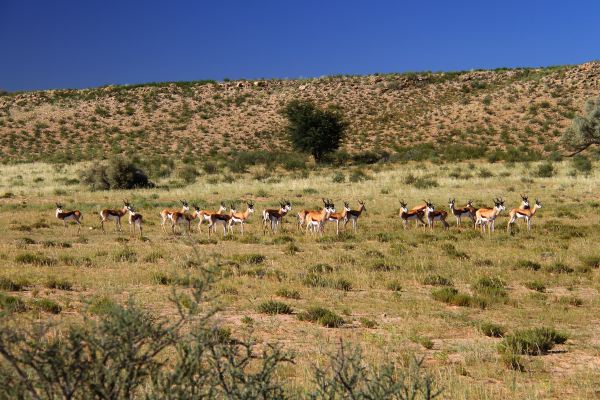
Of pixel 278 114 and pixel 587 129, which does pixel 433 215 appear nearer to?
pixel 587 129

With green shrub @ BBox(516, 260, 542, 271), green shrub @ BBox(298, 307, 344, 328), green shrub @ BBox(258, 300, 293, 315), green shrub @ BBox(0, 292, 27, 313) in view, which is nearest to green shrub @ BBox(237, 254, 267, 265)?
green shrub @ BBox(258, 300, 293, 315)

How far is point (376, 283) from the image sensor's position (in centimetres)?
1412

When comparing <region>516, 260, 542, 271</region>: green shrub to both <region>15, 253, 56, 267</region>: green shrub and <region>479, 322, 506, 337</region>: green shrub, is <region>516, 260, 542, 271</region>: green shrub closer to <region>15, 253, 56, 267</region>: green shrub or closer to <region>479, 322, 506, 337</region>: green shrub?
<region>479, 322, 506, 337</region>: green shrub

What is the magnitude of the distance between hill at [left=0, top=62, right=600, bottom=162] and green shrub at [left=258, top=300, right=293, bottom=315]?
48.7 metres

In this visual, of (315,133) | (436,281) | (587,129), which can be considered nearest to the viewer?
(436,281)

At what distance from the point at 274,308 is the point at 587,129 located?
44904 mm

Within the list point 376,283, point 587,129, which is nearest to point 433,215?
point 376,283

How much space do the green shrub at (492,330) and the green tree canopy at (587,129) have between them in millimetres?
42042

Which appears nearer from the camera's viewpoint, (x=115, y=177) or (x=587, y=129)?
(x=115, y=177)

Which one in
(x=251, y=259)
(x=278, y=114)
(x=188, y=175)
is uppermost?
(x=278, y=114)

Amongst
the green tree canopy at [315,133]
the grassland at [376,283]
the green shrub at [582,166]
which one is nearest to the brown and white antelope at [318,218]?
the grassland at [376,283]

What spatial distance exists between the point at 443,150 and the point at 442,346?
50760 mm

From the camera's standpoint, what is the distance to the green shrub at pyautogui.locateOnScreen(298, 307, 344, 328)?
1073 centimetres

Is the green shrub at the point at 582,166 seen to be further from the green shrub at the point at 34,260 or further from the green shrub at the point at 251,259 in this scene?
the green shrub at the point at 34,260
